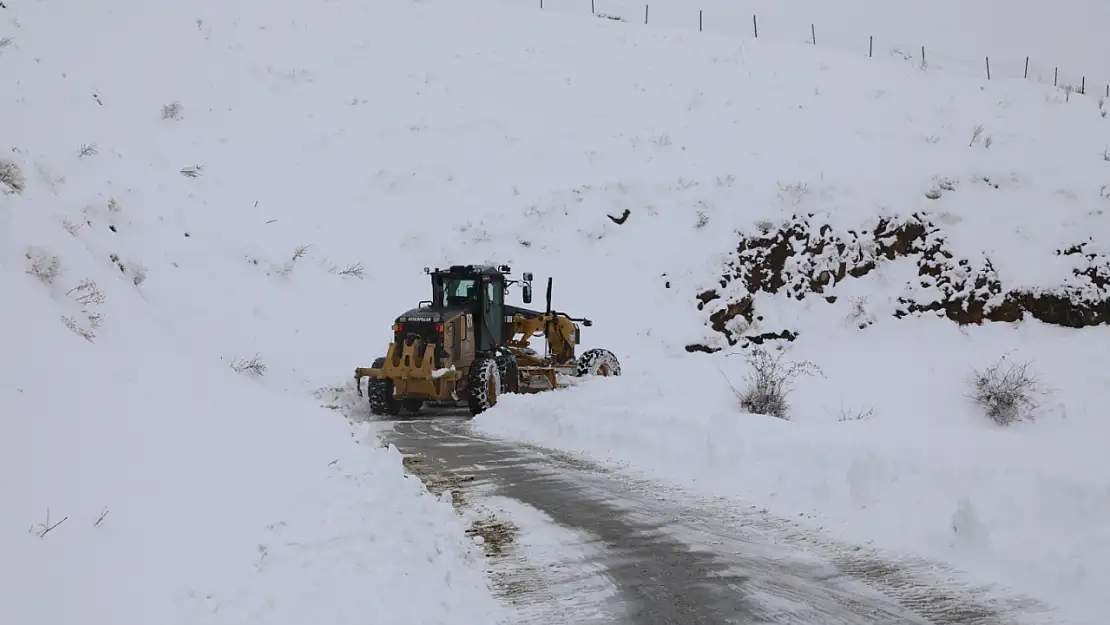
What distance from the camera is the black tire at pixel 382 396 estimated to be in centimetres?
1742

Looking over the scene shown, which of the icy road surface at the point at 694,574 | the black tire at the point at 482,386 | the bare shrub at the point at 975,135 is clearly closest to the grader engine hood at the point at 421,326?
the black tire at the point at 482,386

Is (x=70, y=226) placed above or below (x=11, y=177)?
below

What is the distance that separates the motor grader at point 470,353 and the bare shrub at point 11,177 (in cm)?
703

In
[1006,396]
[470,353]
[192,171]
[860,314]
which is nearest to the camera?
[1006,396]

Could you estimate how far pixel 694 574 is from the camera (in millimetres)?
6691

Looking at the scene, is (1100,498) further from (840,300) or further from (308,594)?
(840,300)

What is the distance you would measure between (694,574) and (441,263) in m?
20.8

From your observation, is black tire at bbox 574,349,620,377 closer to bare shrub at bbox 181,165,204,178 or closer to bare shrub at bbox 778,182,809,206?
bare shrub at bbox 778,182,809,206

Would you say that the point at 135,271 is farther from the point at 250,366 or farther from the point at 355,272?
the point at 355,272

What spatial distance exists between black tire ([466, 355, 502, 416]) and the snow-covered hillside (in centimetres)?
119

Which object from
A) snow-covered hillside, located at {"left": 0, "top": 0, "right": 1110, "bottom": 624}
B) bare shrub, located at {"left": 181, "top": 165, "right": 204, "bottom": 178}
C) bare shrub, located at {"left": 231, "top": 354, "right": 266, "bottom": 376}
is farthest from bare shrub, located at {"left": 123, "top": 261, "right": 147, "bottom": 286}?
bare shrub, located at {"left": 181, "top": 165, "right": 204, "bottom": 178}

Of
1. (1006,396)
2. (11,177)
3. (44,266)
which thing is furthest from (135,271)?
(1006,396)

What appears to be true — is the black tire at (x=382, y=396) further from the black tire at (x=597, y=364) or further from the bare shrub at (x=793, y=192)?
→ the bare shrub at (x=793, y=192)

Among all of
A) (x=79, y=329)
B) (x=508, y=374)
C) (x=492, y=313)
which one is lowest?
(x=508, y=374)
